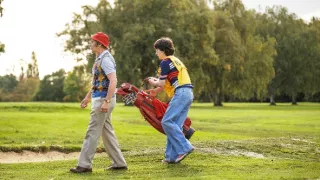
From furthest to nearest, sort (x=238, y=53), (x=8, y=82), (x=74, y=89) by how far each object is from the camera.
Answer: (x=8, y=82), (x=74, y=89), (x=238, y=53)

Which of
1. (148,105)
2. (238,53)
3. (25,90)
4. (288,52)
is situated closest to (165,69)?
(148,105)

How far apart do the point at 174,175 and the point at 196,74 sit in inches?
2166

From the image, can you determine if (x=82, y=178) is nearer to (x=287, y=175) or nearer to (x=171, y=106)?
(x=171, y=106)

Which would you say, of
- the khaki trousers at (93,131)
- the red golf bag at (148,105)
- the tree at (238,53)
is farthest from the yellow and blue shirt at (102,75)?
the tree at (238,53)

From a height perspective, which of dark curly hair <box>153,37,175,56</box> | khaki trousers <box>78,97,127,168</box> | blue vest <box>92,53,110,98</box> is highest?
dark curly hair <box>153,37,175,56</box>

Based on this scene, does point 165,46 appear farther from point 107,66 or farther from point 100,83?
point 100,83

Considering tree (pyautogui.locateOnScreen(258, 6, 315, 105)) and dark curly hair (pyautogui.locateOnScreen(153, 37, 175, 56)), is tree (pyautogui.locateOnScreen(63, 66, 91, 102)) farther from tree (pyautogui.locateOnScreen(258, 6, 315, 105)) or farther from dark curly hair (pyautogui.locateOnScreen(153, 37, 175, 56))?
dark curly hair (pyautogui.locateOnScreen(153, 37, 175, 56))

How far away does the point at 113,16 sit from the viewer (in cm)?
6156

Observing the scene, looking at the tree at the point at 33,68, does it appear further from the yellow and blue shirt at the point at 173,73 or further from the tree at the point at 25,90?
the yellow and blue shirt at the point at 173,73

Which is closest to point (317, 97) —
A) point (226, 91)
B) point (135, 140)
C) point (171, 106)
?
point (226, 91)

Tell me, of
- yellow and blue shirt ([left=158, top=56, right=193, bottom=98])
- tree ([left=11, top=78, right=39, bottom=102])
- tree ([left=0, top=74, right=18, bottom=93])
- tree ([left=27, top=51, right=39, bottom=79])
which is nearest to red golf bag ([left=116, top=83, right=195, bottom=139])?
yellow and blue shirt ([left=158, top=56, right=193, bottom=98])

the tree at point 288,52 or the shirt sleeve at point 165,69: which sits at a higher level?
the tree at point 288,52

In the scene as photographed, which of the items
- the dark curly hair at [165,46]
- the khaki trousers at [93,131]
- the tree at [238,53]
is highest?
the tree at [238,53]

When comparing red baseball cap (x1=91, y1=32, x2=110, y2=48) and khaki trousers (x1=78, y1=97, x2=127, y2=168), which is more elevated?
red baseball cap (x1=91, y1=32, x2=110, y2=48)
